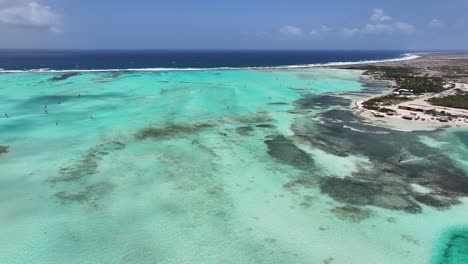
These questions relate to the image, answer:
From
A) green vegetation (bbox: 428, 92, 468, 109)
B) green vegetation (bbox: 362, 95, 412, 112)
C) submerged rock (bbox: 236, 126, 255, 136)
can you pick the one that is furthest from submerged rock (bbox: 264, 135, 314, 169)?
green vegetation (bbox: 428, 92, 468, 109)

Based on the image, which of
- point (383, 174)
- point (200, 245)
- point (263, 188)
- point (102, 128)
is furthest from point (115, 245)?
point (102, 128)

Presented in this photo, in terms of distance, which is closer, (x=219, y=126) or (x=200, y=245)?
(x=200, y=245)

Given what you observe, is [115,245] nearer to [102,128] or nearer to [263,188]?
[263,188]

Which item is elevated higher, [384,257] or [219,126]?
[219,126]

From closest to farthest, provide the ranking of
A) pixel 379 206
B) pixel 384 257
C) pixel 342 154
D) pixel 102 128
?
pixel 384 257, pixel 379 206, pixel 342 154, pixel 102 128

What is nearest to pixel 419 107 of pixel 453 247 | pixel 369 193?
pixel 369 193

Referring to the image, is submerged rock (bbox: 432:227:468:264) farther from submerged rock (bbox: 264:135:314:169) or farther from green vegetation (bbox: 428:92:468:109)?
green vegetation (bbox: 428:92:468:109)
